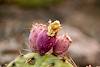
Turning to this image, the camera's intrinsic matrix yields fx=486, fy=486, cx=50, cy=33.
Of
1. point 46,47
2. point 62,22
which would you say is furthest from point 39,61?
point 62,22

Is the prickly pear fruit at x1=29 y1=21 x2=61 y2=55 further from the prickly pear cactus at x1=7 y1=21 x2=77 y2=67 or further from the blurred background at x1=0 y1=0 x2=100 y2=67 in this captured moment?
the blurred background at x1=0 y1=0 x2=100 y2=67

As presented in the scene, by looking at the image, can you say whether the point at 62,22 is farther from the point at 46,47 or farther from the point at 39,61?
the point at 39,61

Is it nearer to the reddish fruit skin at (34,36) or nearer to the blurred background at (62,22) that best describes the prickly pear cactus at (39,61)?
the reddish fruit skin at (34,36)

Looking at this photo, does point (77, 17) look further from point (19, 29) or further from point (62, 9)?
point (19, 29)

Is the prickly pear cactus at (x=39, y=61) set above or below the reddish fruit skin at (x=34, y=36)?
below

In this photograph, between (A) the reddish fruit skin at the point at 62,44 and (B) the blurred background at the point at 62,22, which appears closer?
(A) the reddish fruit skin at the point at 62,44

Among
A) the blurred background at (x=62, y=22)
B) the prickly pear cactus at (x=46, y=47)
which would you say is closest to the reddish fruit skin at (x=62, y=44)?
the prickly pear cactus at (x=46, y=47)

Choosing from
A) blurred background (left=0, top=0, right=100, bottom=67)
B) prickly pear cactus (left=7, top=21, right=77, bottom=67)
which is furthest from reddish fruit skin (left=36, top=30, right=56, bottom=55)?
blurred background (left=0, top=0, right=100, bottom=67)
